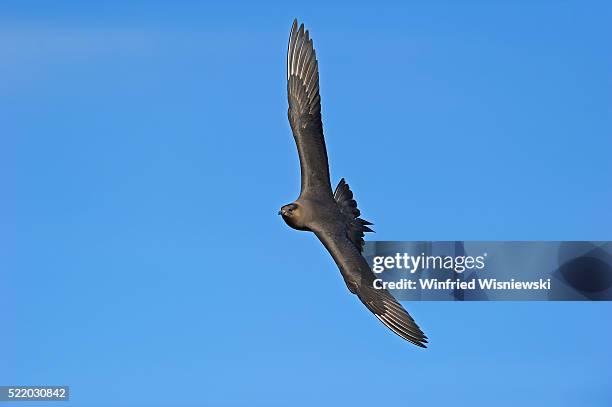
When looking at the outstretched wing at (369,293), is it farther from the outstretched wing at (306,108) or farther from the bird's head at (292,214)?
the outstretched wing at (306,108)

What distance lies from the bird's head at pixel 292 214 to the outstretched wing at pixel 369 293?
1.35 feet

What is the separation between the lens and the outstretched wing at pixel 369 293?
1595 cm

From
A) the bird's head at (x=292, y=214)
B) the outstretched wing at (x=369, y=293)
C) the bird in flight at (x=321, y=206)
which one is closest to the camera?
the outstretched wing at (x=369, y=293)

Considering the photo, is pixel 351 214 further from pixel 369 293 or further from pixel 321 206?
pixel 369 293

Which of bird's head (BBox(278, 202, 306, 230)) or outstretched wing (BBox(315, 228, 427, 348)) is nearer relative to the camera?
outstretched wing (BBox(315, 228, 427, 348))

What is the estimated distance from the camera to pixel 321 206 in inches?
662

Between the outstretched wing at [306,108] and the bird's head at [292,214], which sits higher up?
the outstretched wing at [306,108]

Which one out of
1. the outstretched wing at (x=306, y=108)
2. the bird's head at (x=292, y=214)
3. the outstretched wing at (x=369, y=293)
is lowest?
the outstretched wing at (x=369, y=293)

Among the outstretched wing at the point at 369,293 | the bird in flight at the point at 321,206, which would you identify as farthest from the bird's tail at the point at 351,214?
the outstretched wing at the point at 369,293

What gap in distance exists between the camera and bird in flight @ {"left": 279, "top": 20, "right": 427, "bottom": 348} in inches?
634

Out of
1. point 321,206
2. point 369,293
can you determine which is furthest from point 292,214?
point 369,293

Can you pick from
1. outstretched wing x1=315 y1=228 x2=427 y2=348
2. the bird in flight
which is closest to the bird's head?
the bird in flight

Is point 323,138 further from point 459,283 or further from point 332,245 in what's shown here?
point 459,283

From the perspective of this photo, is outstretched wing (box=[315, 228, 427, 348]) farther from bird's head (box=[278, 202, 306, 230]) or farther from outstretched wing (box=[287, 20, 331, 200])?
outstretched wing (box=[287, 20, 331, 200])
